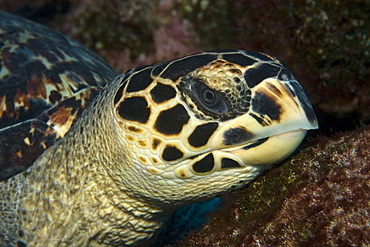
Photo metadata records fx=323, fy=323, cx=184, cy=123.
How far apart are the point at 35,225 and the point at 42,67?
3.45 ft

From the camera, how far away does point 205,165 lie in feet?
4.52

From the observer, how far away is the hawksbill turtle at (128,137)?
130cm

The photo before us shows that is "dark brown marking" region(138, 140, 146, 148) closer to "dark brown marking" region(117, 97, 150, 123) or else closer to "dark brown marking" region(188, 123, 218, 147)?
"dark brown marking" region(117, 97, 150, 123)

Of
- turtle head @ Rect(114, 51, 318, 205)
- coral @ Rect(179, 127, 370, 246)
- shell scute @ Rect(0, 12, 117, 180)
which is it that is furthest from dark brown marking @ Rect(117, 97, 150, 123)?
shell scute @ Rect(0, 12, 117, 180)

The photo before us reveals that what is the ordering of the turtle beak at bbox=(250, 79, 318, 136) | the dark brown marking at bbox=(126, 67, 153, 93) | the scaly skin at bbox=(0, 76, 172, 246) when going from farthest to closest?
1. the scaly skin at bbox=(0, 76, 172, 246)
2. the dark brown marking at bbox=(126, 67, 153, 93)
3. the turtle beak at bbox=(250, 79, 318, 136)

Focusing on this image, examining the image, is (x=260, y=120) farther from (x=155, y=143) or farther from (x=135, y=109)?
(x=135, y=109)

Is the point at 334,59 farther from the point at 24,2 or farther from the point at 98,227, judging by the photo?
the point at 24,2

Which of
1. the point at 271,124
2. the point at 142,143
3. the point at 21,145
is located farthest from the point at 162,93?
the point at 21,145

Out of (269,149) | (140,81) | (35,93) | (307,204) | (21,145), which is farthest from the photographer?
(35,93)

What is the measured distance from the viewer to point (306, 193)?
1.21 m

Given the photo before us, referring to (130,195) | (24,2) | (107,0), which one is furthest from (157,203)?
(24,2)

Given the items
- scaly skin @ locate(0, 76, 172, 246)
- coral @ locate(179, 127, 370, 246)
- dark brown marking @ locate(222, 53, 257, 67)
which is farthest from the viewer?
scaly skin @ locate(0, 76, 172, 246)

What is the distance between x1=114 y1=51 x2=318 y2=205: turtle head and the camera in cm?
128

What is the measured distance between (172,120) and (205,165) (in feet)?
0.78
